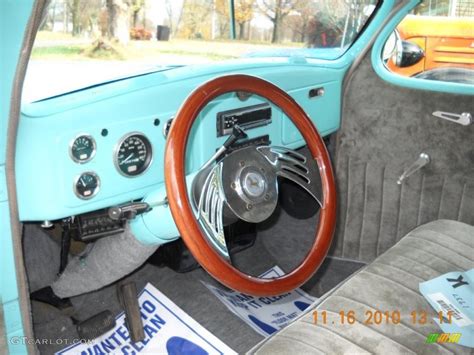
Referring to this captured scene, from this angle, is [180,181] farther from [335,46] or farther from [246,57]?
[335,46]

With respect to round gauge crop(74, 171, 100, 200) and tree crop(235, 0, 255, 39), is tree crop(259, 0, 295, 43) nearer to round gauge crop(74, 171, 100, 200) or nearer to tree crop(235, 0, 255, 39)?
tree crop(235, 0, 255, 39)

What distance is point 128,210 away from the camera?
162 centimetres

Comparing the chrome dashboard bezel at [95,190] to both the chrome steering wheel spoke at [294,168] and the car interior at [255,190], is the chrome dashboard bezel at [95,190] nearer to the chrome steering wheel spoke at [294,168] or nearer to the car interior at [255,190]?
the car interior at [255,190]

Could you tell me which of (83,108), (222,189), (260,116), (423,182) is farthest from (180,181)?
(423,182)

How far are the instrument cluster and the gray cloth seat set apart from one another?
2.05 ft

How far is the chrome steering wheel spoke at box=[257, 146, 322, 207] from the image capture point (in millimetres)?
1558

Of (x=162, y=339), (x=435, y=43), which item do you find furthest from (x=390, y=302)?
(x=435, y=43)

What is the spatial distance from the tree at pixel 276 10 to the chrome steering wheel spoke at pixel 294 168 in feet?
2.60

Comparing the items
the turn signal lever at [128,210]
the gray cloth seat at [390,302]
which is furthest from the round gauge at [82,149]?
the gray cloth seat at [390,302]

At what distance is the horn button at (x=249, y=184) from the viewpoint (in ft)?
4.78

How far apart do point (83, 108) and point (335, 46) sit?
131 cm

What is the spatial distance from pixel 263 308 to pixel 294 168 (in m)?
0.90

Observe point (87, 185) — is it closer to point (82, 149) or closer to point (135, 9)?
point (82, 149)

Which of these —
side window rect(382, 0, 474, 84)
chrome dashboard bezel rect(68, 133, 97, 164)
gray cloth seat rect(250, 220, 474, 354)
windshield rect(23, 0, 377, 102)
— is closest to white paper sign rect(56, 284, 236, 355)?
gray cloth seat rect(250, 220, 474, 354)
